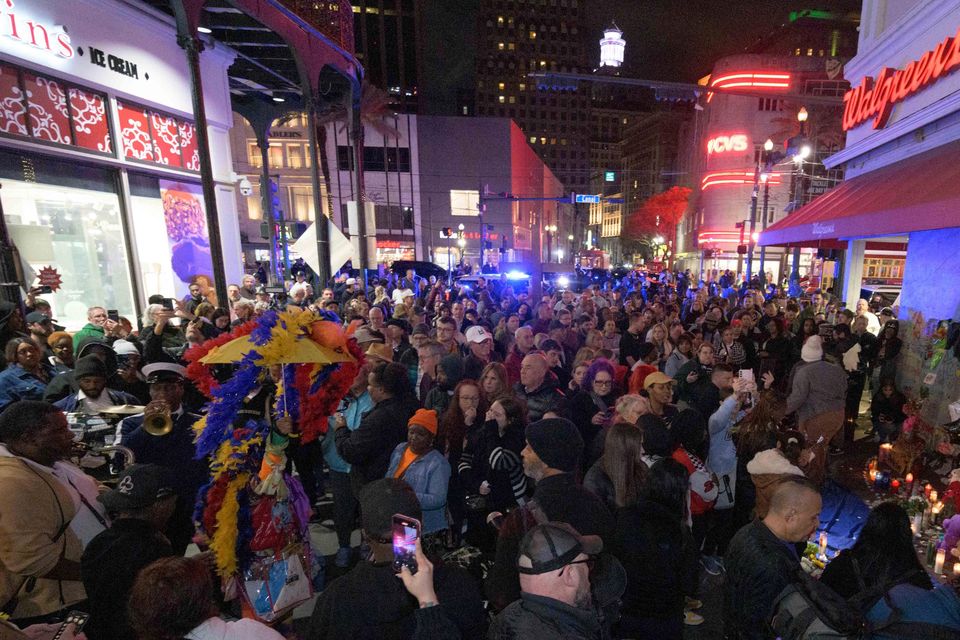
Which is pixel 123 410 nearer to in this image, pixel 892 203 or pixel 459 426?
pixel 459 426

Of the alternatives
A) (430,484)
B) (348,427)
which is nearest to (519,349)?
(348,427)

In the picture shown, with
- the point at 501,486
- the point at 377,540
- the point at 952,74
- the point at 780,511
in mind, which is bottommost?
the point at 501,486

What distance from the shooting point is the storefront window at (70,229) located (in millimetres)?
7977

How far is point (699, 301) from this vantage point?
38.3 feet

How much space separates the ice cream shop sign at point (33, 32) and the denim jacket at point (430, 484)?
9.29 m

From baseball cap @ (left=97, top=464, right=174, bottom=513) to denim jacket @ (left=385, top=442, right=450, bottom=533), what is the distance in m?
1.49

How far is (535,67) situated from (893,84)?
113 m

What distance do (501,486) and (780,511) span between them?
1927mm

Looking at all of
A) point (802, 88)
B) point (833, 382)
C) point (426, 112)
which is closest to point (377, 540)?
point (833, 382)

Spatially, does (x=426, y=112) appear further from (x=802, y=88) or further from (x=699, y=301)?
(x=699, y=301)

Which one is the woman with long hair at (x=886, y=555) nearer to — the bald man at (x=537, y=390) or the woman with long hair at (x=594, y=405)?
the woman with long hair at (x=594, y=405)

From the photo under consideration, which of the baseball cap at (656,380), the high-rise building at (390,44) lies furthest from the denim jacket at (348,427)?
the high-rise building at (390,44)

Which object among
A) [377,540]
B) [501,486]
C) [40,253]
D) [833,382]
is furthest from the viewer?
[40,253]

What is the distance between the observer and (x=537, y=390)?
5.07m
